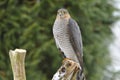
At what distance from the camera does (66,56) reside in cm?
273

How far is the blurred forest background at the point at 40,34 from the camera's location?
4.76 meters

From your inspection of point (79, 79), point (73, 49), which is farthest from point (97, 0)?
point (79, 79)

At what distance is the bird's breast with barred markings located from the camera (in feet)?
8.82

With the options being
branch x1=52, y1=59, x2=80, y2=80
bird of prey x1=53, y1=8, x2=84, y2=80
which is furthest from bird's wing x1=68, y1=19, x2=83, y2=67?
branch x1=52, y1=59, x2=80, y2=80

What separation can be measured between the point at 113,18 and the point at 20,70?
377cm

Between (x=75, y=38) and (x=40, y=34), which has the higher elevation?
(x=75, y=38)

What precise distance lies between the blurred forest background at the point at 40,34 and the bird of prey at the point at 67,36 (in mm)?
1904

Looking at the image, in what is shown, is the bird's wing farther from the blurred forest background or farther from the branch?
the blurred forest background

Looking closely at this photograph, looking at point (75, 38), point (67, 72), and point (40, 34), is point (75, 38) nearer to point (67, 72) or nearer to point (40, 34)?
point (67, 72)

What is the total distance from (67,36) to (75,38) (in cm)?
10

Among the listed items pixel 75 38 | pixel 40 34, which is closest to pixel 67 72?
pixel 75 38

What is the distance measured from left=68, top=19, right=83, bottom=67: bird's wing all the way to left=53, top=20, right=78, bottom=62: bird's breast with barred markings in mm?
22

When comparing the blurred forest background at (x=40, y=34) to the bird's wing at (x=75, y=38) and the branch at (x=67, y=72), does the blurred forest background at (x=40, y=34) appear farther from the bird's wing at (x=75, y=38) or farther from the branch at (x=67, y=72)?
the branch at (x=67, y=72)

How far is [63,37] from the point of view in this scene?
278 centimetres
